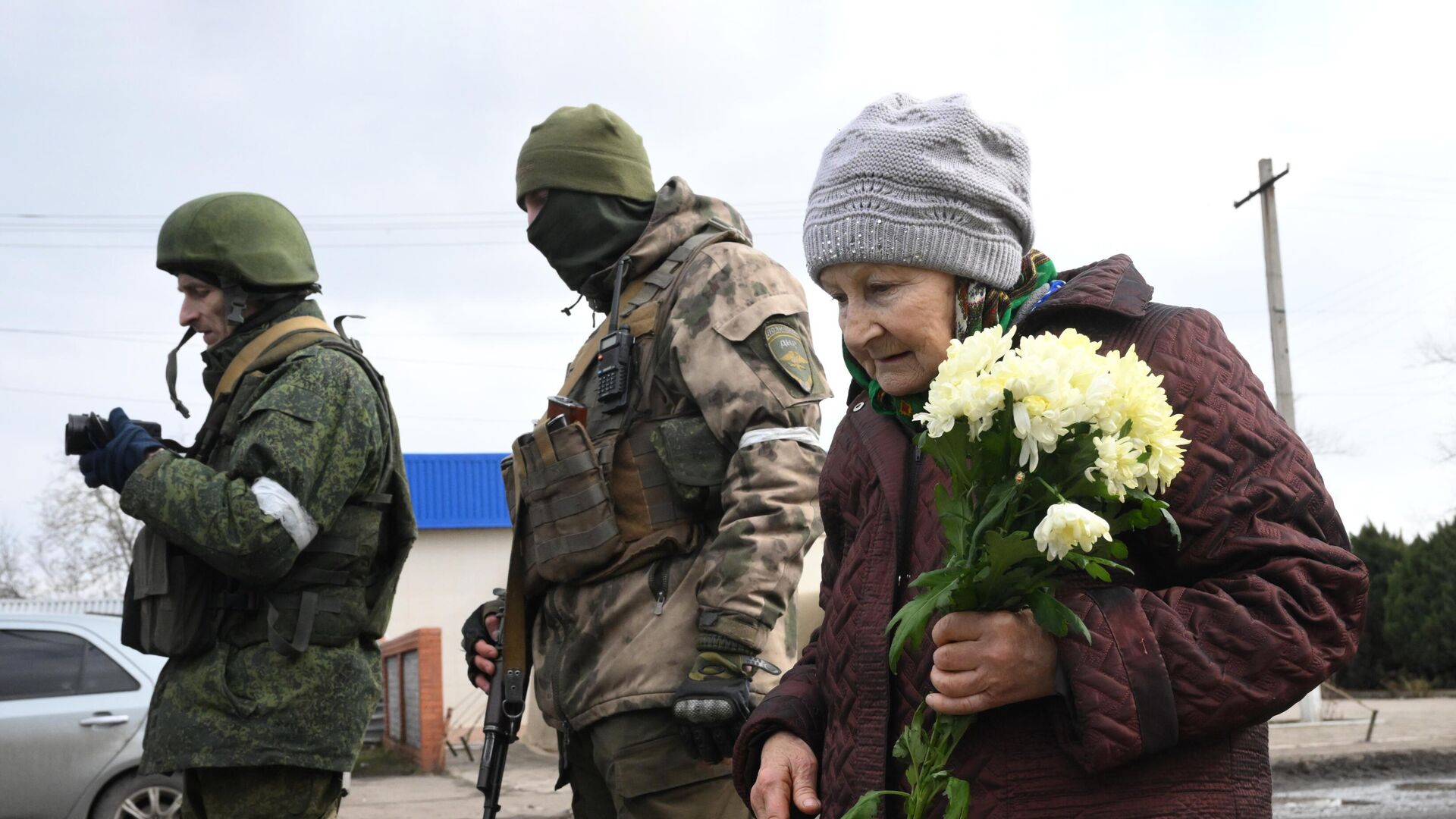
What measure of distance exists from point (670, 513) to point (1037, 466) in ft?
6.28

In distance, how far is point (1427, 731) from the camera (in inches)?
598

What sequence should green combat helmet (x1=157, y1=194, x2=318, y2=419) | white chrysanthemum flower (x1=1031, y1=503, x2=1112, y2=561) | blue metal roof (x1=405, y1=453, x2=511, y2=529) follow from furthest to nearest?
blue metal roof (x1=405, y1=453, x2=511, y2=529)
green combat helmet (x1=157, y1=194, x2=318, y2=419)
white chrysanthemum flower (x1=1031, y1=503, x2=1112, y2=561)

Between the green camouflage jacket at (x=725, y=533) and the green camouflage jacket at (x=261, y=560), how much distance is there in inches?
28.7

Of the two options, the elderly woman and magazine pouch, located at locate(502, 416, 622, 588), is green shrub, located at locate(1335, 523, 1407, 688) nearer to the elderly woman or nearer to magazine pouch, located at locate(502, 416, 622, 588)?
magazine pouch, located at locate(502, 416, 622, 588)

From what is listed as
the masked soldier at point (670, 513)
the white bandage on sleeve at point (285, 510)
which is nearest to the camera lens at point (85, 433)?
the white bandage on sleeve at point (285, 510)

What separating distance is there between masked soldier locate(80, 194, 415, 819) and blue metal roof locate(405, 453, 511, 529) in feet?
83.5

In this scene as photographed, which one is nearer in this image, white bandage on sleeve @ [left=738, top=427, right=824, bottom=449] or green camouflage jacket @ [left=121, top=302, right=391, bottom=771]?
white bandage on sleeve @ [left=738, top=427, right=824, bottom=449]

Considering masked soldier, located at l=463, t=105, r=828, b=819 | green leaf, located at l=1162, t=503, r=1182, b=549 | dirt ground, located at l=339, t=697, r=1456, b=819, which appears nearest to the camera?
green leaf, located at l=1162, t=503, r=1182, b=549

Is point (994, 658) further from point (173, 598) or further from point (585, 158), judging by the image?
point (173, 598)

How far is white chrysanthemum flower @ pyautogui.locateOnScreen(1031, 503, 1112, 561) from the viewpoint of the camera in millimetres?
1572

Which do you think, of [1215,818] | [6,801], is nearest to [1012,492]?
[1215,818]

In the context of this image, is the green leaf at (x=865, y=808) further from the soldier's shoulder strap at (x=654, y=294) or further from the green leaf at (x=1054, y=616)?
the soldier's shoulder strap at (x=654, y=294)

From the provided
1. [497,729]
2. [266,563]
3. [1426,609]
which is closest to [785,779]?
[497,729]

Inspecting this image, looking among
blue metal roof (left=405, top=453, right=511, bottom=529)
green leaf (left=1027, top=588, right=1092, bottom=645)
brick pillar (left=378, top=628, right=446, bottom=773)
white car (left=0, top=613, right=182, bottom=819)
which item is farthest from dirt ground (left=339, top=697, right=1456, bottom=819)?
blue metal roof (left=405, top=453, right=511, bottom=529)
